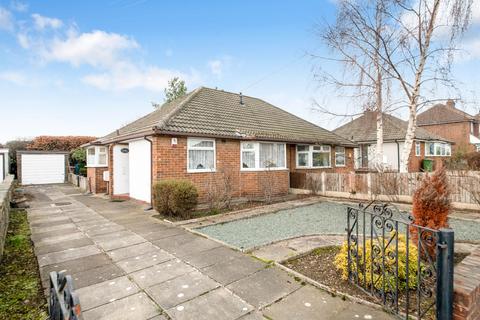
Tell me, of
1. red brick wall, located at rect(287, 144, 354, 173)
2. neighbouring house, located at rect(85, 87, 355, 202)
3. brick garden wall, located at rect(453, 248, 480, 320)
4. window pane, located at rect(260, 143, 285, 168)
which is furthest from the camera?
red brick wall, located at rect(287, 144, 354, 173)

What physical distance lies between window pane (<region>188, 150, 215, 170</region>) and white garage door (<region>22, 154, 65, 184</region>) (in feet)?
58.8

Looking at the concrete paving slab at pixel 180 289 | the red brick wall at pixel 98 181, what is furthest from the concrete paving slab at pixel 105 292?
the red brick wall at pixel 98 181

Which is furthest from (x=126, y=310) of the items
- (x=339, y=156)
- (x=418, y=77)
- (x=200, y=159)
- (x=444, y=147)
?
(x=444, y=147)

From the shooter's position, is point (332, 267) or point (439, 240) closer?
point (439, 240)

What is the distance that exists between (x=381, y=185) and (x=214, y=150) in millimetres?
7169

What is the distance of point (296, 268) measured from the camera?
403 cm

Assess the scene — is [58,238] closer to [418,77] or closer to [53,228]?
[53,228]

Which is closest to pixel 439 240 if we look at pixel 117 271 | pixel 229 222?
pixel 117 271

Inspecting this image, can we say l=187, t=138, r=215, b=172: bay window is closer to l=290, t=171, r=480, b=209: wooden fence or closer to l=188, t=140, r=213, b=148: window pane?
l=188, t=140, r=213, b=148: window pane

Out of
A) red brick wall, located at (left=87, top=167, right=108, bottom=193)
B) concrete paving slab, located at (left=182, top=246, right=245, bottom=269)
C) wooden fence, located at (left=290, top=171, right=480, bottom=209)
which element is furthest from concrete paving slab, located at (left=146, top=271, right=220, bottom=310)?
red brick wall, located at (left=87, top=167, right=108, bottom=193)

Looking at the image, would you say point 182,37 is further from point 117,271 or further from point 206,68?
point 117,271

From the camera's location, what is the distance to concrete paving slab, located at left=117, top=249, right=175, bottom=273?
417cm

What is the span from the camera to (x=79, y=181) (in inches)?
711

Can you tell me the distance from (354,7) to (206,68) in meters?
9.19
